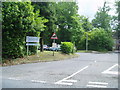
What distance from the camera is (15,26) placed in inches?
505

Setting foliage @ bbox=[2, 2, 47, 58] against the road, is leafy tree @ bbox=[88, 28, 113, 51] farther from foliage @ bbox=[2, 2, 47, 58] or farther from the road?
the road

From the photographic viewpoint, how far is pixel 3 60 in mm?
12391

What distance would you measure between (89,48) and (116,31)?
28.4 ft

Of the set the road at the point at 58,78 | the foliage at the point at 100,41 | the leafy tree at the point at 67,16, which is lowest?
the road at the point at 58,78

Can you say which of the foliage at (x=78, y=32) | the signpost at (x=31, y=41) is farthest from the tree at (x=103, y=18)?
the signpost at (x=31, y=41)

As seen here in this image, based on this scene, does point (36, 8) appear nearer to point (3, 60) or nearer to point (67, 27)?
point (3, 60)

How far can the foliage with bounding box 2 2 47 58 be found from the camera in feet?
41.0

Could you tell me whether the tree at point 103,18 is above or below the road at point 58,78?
above

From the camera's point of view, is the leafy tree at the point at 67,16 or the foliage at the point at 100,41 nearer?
the foliage at the point at 100,41

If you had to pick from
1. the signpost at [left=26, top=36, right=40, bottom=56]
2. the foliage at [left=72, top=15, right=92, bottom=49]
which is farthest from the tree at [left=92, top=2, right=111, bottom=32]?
the signpost at [left=26, top=36, right=40, bottom=56]

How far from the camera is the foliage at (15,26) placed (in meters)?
12.5

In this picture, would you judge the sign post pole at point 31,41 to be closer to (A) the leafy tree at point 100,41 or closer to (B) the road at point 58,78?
(B) the road at point 58,78

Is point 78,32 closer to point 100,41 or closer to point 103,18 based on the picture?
point 100,41

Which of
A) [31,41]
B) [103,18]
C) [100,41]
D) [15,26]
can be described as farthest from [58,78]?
[103,18]
